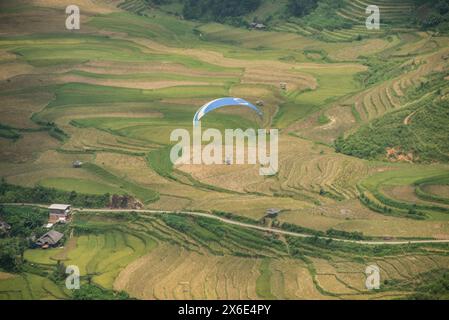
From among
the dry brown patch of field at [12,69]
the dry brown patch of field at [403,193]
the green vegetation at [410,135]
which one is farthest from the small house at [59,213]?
the dry brown patch of field at [12,69]

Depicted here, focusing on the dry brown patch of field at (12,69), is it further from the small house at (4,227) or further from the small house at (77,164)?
the small house at (4,227)

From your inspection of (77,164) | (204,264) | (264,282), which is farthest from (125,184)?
(264,282)

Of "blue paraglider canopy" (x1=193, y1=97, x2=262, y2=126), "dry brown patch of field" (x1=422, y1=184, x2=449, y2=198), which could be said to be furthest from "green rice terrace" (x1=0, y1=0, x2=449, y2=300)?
"blue paraglider canopy" (x1=193, y1=97, x2=262, y2=126)

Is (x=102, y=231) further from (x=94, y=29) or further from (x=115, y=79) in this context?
(x=94, y=29)

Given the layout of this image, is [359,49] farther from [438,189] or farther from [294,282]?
[294,282]

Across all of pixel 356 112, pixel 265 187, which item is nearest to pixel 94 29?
pixel 356 112

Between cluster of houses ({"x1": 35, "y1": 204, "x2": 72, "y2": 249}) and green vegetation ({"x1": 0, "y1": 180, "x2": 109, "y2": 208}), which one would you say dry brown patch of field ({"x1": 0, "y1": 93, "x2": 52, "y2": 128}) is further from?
cluster of houses ({"x1": 35, "y1": 204, "x2": 72, "y2": 249})

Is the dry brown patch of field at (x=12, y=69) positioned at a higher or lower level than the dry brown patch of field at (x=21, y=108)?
higher
